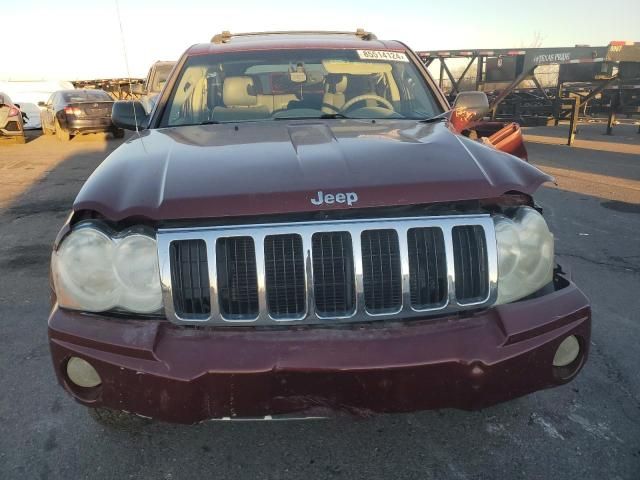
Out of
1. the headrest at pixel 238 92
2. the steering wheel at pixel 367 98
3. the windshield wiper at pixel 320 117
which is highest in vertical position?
the headrest at pixel 238 92

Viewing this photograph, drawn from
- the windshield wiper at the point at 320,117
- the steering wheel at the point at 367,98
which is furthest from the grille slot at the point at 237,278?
the steering wheel at the point at 367,98

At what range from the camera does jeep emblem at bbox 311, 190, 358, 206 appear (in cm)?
195

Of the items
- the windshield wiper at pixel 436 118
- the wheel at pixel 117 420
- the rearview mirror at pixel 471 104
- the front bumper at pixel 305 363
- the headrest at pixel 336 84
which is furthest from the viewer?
the rearview mirror at pixel 471 104

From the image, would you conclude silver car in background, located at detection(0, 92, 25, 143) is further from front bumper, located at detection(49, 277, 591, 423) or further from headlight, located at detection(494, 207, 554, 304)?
headlight, located at detection(494, 207, 554, 304)

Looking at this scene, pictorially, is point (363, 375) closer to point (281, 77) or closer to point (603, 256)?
point (281, 77)

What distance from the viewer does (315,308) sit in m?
2.00

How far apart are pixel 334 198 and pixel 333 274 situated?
29 centimetres

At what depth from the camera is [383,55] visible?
146 inches

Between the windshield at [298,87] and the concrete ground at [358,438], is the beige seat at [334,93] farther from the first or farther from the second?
the concrete ground at [358,438]

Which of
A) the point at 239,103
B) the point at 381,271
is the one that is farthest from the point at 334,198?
the point at 239,103

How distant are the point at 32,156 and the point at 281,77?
10667 mm

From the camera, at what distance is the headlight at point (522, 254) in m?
2.11

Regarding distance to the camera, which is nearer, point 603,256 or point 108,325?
point 108,325

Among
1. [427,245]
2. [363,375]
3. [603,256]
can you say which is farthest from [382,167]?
[603,256]
